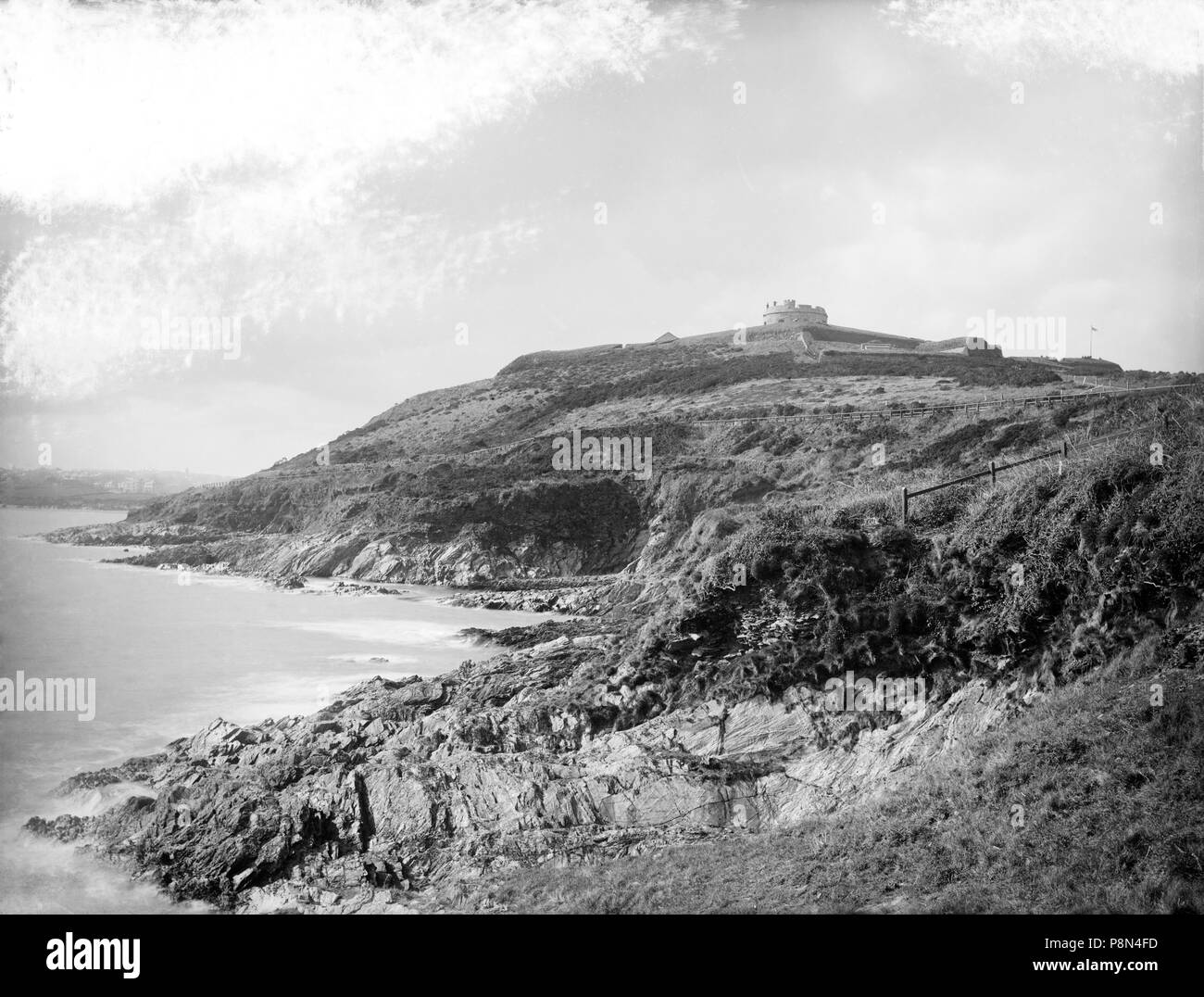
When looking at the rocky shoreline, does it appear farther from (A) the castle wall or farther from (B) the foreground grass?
(A) the castle wall

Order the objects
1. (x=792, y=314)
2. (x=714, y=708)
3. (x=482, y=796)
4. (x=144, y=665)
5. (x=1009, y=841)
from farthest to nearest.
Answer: (x=792, y=314), (x=144, y=665), (x=714, y=708), (x=482, y=796), (x=1009, y=841)

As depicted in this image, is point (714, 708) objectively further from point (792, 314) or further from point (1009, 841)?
point (792, 314)

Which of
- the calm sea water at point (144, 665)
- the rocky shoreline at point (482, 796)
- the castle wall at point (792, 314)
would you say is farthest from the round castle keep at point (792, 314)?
the rocky shoreline at point (482, 796)

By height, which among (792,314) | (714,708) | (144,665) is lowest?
Answer: (144,665)

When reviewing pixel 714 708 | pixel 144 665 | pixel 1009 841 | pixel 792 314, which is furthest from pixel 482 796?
pixel 792 314

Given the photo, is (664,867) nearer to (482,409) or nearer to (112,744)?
(112,744)
